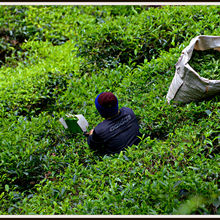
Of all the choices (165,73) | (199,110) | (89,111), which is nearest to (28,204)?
(89,111)

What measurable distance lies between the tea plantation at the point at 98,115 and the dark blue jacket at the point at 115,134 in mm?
154

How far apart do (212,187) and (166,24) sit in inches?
137

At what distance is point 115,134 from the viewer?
3609 mm

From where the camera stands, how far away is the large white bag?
3.38m

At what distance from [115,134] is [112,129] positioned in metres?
0.07

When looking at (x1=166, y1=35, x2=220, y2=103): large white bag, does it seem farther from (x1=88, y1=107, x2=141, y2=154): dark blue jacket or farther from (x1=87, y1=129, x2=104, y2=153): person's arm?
(x1=87, y1=129, x2=104, y2=153): person's arm

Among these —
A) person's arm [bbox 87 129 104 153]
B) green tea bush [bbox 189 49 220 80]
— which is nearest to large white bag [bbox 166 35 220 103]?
green tea bush [bbox 189 49 220 80]

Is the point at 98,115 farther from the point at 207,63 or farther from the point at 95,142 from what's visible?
the point at 207,63

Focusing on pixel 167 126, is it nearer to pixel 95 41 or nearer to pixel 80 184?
pixel 80 184

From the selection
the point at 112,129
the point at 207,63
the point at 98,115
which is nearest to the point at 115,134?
the point at 112,129

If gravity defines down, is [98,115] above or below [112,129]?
below

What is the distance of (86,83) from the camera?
504 cm

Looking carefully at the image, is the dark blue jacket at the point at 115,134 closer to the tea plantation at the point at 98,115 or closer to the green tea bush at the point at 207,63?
the tea plantation at the point at 98,115

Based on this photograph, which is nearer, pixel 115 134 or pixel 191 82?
pixel 191 82
